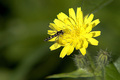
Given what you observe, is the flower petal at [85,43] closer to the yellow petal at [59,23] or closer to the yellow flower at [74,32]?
the yellow flower at [74,32]

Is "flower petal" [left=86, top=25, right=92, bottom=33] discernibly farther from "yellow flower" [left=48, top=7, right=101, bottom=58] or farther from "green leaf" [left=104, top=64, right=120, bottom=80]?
"green leaf" [left=104, top=64, right=120, bottom=80]

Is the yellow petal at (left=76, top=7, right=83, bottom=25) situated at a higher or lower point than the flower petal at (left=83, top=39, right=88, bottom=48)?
higher

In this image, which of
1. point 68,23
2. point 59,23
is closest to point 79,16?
point 68,23

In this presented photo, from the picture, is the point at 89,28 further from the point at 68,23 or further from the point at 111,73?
the point at 111,73

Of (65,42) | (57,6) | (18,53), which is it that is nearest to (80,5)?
(65,42)

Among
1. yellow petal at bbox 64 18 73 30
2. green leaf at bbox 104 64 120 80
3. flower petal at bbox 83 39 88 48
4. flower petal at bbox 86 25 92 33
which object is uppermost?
yellow petal at bbox 64 18 73 30

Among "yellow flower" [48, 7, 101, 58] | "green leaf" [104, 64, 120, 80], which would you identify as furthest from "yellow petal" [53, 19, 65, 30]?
"green leaf" [104, 64, 120, 80]

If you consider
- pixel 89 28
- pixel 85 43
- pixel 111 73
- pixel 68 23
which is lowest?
pixel 111 73
